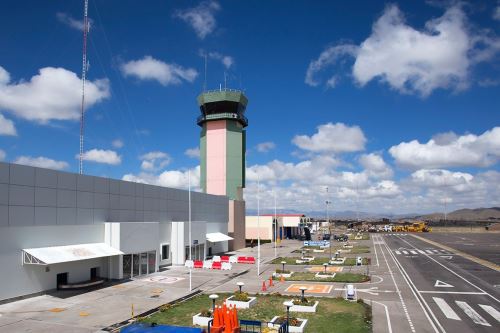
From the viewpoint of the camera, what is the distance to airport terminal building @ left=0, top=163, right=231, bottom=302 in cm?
2930

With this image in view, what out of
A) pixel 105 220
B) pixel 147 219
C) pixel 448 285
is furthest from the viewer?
pixel 147 219

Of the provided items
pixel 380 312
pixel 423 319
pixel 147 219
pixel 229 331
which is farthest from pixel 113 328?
pixel 147 219

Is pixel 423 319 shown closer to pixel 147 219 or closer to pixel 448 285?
pixel 448 285

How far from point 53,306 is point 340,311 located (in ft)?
63.8

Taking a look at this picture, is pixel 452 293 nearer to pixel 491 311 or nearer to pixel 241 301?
pixel 491 311

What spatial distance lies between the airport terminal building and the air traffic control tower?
21452 mm

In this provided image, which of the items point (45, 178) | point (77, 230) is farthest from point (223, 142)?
point (45, 178)

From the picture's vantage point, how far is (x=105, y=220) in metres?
39.6

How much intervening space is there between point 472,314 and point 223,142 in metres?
53.6

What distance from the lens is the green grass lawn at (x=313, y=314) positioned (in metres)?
23.2

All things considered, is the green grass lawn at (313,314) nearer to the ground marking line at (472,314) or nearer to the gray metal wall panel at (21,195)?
the ground marking line at (472,314)

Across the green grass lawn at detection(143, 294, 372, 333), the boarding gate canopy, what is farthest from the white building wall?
the green grass lawn at detection(143, 294, 372, 333)

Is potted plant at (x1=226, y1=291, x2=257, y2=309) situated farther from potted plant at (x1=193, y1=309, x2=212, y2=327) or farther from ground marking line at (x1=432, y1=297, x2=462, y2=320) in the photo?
ground marking line at (x1=432, y1=297, x2=462, y2=320)

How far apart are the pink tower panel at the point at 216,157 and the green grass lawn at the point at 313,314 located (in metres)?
44.3
